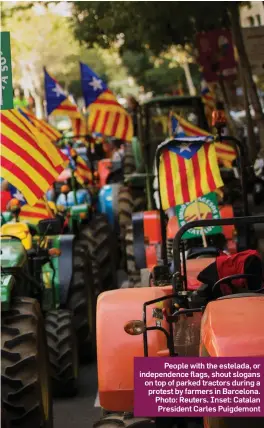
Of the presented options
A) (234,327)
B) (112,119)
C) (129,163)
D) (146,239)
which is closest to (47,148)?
(146,239)

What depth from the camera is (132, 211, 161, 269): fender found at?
13.7m

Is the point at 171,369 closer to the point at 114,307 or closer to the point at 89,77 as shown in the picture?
the point at 114,307

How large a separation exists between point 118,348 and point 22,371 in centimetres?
136

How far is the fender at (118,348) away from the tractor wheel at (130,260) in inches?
239

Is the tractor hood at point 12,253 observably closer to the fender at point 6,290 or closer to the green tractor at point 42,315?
the green tractor at point 42,315

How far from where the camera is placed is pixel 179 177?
10.2 meters

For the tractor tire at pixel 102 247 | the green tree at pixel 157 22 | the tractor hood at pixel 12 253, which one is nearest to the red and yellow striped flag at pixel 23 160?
the tractor hood at pixel 12 253

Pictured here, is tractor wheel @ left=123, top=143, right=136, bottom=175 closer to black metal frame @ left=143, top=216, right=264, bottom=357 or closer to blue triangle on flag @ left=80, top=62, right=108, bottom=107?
blue triangle on flag @ left=80, top=62, right=108, bottom=107

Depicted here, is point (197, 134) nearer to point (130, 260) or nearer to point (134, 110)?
point (130, 260)

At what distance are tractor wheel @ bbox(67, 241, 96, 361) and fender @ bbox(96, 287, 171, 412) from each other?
4.19 meters

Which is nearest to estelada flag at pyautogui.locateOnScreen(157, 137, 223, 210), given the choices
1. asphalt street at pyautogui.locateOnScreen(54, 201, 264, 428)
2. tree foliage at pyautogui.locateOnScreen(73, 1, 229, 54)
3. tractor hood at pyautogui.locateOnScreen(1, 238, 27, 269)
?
asphalt street at pyautogui.locateOnScreen(54, 201, 264, 428)

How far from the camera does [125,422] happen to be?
653 cm

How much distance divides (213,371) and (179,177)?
493 cm

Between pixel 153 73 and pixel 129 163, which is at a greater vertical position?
pixel 153 73
